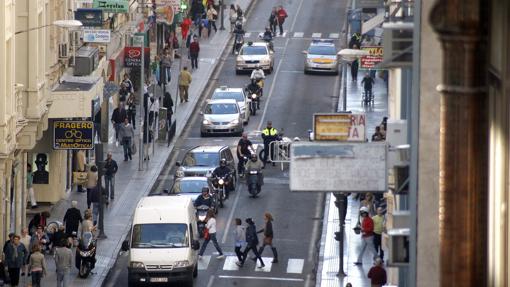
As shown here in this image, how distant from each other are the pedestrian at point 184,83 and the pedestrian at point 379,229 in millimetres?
24464

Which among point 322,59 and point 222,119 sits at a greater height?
point 322,59

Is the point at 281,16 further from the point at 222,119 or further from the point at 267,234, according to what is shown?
the point at 267,234

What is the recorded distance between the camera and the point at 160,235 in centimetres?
3872

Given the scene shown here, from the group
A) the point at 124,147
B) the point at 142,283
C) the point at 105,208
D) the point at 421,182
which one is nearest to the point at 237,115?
the point at 124,147

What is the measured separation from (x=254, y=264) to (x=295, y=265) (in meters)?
1.15

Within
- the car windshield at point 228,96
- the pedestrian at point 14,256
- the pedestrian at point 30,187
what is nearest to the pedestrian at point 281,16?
the car windshield at point 228,96

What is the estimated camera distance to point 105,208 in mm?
48594

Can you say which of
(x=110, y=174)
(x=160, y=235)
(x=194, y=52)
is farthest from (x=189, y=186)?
(x=194, y=52)

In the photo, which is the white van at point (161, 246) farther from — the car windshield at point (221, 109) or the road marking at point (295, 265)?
the car windshield at point (221, 109)

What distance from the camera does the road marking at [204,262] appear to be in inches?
1650

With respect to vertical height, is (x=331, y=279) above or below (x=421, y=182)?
below

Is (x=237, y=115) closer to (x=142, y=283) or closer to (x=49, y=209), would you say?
(x=49, y=209)

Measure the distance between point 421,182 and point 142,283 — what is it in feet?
59.5

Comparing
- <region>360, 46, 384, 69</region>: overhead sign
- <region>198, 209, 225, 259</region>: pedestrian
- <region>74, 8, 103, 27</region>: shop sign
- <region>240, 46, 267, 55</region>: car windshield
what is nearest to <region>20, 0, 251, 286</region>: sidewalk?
<region>240, 46, 267, 55</region>: car windshield
